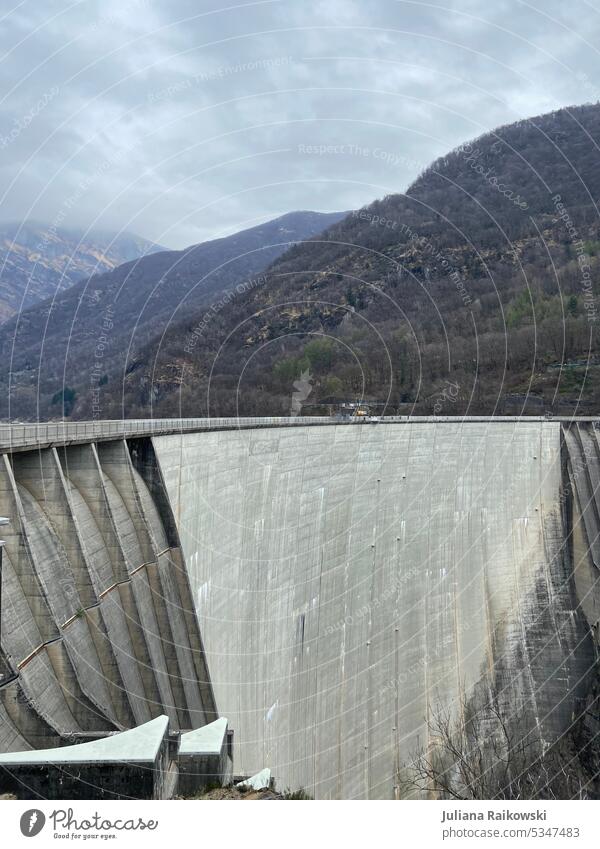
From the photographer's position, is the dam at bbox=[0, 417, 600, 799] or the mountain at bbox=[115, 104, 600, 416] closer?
the dam at bbox=[0, 417, 600, 799]

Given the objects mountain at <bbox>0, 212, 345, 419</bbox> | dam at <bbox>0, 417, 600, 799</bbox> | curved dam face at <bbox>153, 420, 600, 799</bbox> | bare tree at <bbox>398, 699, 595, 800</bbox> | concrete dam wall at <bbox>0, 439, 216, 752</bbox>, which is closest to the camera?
concrete dam wall at <bbox>0, 439, 216, 752</bbox>

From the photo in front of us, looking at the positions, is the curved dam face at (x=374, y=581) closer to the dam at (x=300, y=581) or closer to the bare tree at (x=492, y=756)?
the dam at (x=300, y=581)

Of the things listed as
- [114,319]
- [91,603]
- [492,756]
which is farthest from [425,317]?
[91,603]

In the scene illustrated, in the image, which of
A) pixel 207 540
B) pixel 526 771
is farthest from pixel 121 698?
pixel 526 771

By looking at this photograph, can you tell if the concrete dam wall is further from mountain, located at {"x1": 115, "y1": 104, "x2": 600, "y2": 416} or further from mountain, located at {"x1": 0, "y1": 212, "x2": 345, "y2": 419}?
mountain, located at {"x1": 0, "y1": 212, "x2": 345, "y2": 419}
